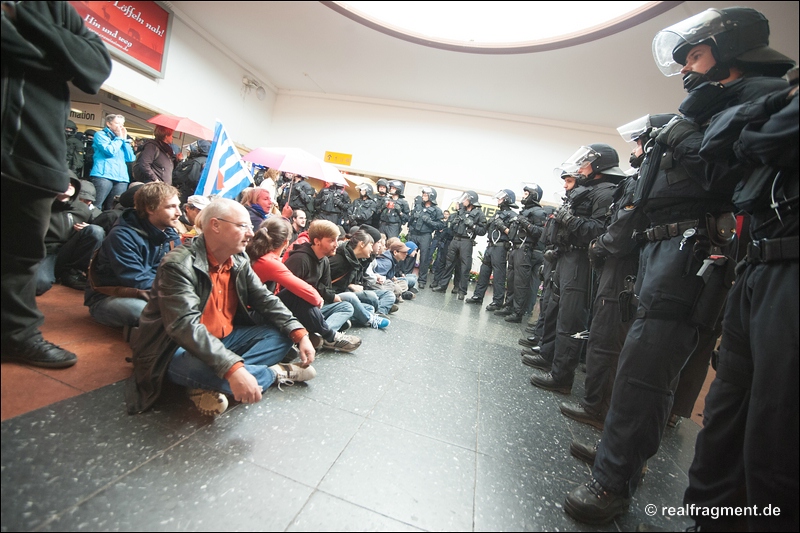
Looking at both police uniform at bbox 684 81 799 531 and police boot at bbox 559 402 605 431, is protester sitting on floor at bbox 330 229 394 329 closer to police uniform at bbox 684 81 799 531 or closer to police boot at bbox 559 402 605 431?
police boot at bbox 559 402 605 431

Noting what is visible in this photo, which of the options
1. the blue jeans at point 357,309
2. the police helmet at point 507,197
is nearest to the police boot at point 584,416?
the blue jeans at point 357,309

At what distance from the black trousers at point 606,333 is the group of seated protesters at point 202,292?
1728 mm

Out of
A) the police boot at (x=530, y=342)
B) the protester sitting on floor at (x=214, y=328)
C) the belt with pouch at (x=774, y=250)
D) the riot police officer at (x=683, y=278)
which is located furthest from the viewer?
the police boot at (x=530, y=342)

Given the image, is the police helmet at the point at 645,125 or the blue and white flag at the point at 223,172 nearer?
the police helmet at the point at 645,125

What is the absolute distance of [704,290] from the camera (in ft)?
4.40

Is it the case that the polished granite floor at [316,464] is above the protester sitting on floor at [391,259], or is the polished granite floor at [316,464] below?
below

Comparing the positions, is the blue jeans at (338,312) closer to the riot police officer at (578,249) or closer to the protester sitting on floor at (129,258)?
the protester sitting on floor at (129,258)

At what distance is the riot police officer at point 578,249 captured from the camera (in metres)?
2.64

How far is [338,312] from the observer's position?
121 inches

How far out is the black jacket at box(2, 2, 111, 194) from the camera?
713 millimetres

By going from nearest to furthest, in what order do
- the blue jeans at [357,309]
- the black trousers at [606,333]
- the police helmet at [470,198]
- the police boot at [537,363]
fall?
the black trousers at [606,333], the police boot at [537,363], the blue jeans at [357,309], the police helmet at [470,198]

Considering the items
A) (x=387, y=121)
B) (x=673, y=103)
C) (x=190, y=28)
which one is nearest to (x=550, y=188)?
(x=387, y=121)

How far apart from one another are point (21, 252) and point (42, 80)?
41 centimetres

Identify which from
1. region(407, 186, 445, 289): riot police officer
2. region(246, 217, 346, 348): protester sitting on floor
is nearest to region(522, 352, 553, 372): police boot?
region(246, 217, 346, 348): protester sitting on floor
